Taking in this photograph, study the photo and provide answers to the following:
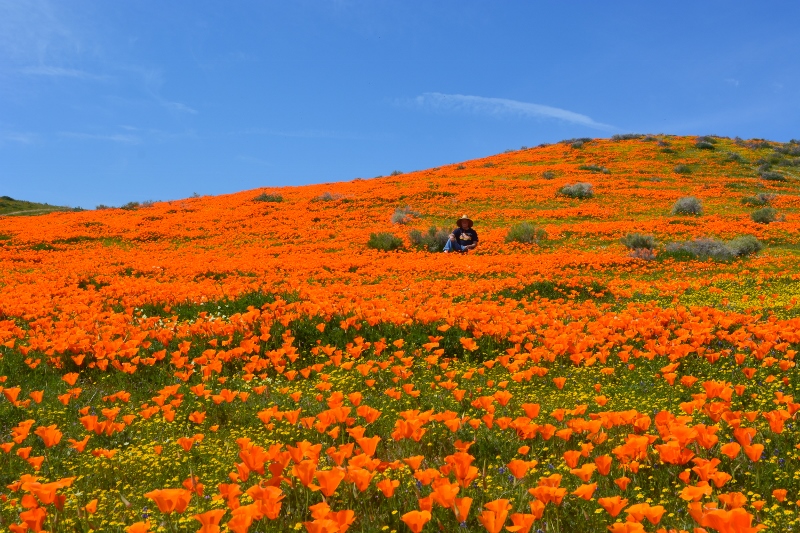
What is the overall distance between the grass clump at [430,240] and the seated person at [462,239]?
1.40 metres

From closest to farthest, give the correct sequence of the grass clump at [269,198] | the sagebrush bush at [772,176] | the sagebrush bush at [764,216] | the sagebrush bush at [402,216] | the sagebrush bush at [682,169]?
1. the sagebrush bush at [764,216]
2. the sagebrush bush at [402,216]
3. the grass clump at [269,198]
4. the sagebrush bush at [772,176]
5. the sagebrush bush at [682,169]

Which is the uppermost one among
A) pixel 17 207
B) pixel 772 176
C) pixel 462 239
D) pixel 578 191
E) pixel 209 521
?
pixel 772 176

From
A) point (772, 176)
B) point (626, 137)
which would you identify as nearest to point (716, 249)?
point (772, 176)

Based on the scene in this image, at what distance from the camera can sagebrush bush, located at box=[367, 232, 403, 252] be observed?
57.3ft

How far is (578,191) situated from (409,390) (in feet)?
87.7

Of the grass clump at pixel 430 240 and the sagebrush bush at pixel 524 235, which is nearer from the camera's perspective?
the sagebrush bush at pixel 524 235

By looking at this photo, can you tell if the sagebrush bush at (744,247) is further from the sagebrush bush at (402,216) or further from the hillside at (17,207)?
the hillside at (17,207)

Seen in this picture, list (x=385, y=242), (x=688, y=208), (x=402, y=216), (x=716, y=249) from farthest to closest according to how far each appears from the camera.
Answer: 1. (x=402, y=216)
2. (x=688, y=208)
3. (x=385, y=242)
4. (x=716, y=249)

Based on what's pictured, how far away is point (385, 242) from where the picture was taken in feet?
57.7

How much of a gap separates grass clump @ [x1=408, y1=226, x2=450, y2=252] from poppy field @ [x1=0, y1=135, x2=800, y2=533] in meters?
0.91

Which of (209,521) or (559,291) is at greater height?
(559,291)

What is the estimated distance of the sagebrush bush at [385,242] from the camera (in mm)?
17469

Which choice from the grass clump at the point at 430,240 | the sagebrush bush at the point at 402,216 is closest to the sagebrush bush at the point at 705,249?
the grass clump at the point at 430,240

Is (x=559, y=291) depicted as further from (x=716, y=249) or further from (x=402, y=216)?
(x=402, y=216)
